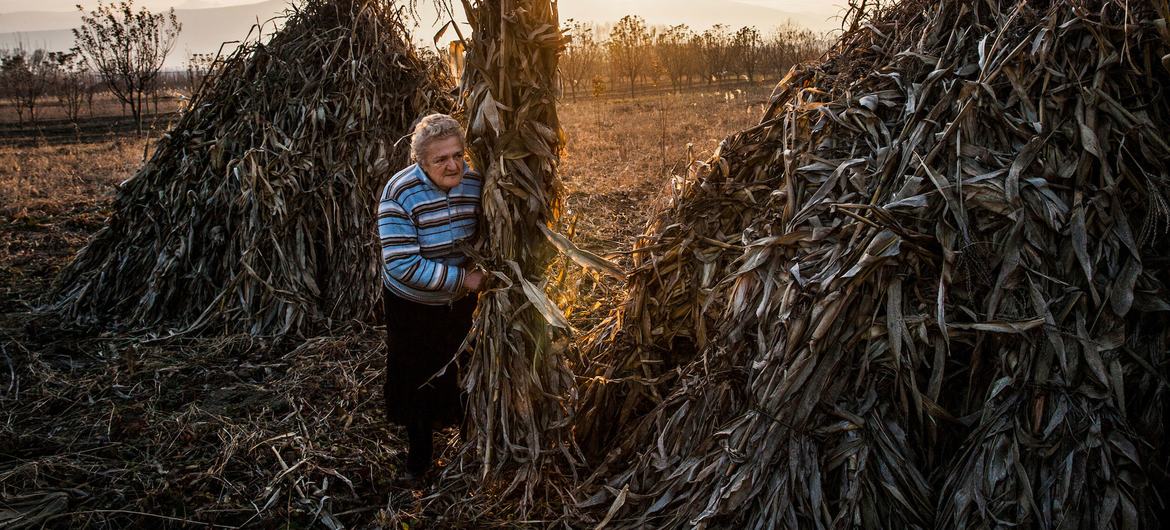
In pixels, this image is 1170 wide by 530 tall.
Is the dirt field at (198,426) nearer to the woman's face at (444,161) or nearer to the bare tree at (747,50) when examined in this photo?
the woman's face at (444,161)

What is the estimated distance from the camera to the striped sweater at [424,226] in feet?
9.70

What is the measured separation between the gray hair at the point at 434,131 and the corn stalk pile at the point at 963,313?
1.19 meters

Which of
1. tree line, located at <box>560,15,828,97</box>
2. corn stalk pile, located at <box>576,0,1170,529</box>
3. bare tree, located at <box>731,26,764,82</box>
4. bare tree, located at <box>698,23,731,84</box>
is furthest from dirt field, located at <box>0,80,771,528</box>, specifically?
bare tree, located at <box>698,23,731,84</box>

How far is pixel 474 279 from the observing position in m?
3.06

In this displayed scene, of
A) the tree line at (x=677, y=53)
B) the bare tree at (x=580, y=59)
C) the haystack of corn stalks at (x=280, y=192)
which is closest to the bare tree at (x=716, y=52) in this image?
the tree line at (x=677, y=53)

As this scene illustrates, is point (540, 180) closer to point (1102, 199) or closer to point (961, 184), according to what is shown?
point (961, 184)

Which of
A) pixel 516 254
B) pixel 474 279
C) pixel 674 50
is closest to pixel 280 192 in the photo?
pixel 474 279

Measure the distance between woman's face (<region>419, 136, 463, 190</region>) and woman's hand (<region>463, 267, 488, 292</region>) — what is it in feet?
1.20

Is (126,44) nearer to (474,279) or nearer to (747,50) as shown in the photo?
(474,279)

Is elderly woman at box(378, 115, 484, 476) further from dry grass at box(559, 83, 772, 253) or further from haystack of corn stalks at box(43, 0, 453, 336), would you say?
haystack of corn stalks at box(43, 0, 453, 336)

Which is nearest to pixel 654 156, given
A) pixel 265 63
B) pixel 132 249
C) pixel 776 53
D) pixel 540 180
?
pixel 265 63

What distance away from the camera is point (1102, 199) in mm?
2424

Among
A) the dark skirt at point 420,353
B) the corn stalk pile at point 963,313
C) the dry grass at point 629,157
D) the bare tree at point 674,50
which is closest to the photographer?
the corn stalk pile at point 963,313

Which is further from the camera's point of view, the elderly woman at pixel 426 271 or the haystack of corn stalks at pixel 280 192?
the haystack of corn stalks at pixel 280 192
